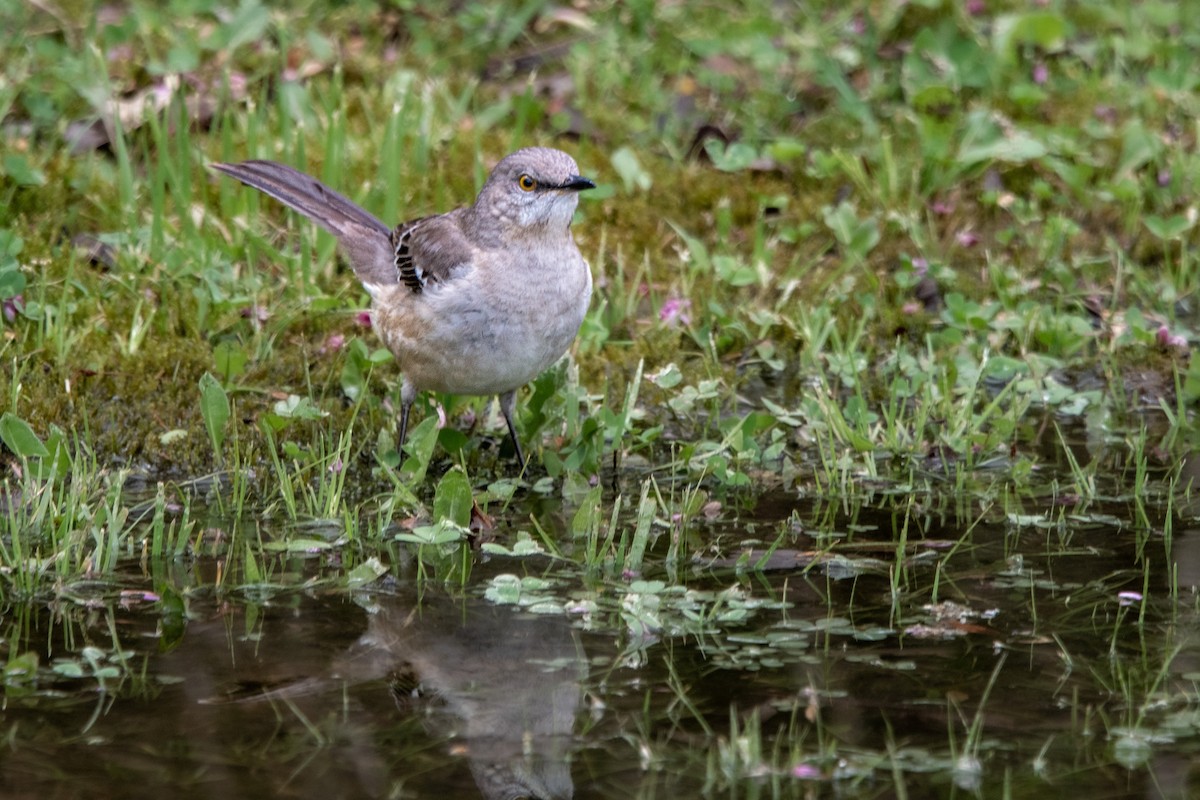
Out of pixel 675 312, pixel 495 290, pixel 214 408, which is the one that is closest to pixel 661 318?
pixel 675 312

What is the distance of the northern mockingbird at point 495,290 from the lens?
17.7ft

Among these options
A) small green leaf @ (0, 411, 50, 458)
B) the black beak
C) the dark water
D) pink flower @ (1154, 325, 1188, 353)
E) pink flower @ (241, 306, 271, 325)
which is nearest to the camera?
the dark water

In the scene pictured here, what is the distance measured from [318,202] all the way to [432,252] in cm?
98

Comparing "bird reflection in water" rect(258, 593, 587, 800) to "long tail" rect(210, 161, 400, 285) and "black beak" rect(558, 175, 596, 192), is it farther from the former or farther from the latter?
"long tail" rect(210, 161, 400, 285)

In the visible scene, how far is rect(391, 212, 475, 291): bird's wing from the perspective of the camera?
5543 mm

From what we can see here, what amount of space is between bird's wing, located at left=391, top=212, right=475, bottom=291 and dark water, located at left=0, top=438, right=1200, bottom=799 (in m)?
1.24

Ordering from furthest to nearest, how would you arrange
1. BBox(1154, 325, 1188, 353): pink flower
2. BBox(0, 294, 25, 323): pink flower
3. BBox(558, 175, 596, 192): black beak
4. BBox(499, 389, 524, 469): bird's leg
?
BBox(1154, 325, 1188, 353): pink flower, BBox(0, 294, 25, 323): pink flower, BBox(499, 389, 524, 469): bird's leg, BBox(558, 175, 596, 192): black beak

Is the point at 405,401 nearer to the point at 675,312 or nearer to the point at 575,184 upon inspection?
the point at 575,184

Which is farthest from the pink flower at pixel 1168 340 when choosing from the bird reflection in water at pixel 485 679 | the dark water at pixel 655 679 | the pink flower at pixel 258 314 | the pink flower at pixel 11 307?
the pink flower at pixel 11 307

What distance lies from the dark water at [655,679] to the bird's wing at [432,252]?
124 cm

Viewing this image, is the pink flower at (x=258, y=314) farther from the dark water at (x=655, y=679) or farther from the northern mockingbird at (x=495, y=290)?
the dark water at (x=655, y=679)

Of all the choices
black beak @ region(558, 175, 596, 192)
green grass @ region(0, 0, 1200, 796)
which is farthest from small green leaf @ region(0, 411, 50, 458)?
black beak @ region(558, 175, 596, 192)

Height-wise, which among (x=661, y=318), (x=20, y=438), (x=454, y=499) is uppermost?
(x=661, y=318)

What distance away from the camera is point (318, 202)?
641 centimetres
